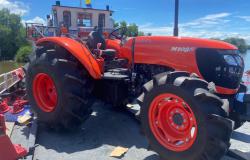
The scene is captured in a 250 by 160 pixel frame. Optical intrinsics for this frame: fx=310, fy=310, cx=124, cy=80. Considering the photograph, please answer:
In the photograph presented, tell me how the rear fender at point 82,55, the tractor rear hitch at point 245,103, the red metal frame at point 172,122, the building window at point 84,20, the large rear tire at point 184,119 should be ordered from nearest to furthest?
the large rear tire at point 184,119 < the red metal frame at point 172,122 < the tractor rear hitch at point 245,103 < the rear fender at point 82,55 < the building window at point 84,20

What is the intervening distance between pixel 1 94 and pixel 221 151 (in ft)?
16.1

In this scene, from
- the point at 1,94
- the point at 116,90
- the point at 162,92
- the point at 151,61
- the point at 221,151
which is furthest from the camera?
the point at 1,94

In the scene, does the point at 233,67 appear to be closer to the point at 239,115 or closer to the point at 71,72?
the point at 239,115

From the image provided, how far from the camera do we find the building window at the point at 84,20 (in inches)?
Result: 429

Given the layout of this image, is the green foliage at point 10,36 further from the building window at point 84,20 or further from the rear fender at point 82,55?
the rear fender at point 82,55

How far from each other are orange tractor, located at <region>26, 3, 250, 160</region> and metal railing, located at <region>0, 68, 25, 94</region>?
2382mm

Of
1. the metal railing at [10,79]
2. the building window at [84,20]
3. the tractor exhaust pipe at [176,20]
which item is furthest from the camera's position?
the building window at [84,20]

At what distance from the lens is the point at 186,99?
3234mm

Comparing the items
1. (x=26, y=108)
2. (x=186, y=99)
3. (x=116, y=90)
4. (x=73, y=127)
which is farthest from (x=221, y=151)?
(x=26, y=108)

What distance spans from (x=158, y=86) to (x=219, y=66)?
0.84m

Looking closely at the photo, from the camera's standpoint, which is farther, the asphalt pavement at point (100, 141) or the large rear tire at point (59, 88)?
the large rear tire at point (59, 88)

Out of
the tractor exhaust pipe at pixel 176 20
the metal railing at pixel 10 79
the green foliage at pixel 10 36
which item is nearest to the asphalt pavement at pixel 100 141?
the metal railing at pixel 10 79

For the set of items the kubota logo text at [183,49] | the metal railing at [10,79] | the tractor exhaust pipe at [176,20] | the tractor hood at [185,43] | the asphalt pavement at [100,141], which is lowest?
the asphalt pavement at [100,141]

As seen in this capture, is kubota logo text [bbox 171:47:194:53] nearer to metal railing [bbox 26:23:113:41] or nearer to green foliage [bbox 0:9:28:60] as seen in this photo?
metal railing [bbox 26:23:113:41]
